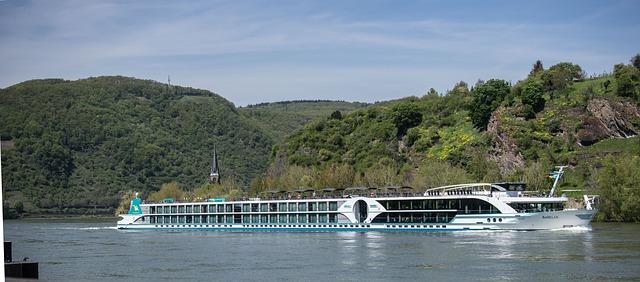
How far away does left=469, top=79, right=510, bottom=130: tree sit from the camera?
101875mm

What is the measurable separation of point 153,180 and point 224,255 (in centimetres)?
12585

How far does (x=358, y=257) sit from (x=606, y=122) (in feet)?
174

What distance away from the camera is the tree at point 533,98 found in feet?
320

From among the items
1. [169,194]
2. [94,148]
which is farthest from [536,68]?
[94,148]

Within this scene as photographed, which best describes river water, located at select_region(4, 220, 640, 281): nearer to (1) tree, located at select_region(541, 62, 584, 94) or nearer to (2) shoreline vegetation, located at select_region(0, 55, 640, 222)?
(2) shoreline vegetation, located at select_region(0, 55, 640, 222)

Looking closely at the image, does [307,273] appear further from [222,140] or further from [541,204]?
[222,140]

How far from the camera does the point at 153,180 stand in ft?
563

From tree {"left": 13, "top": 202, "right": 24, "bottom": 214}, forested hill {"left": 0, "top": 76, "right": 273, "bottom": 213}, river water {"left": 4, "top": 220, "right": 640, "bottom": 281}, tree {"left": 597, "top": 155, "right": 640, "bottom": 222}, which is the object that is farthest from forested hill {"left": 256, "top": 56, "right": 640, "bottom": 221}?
forested hill {"left": 0, "top": 76, "right": 273, "bottom": 213}

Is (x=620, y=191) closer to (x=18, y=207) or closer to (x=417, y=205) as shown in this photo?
(x=417, y=205)

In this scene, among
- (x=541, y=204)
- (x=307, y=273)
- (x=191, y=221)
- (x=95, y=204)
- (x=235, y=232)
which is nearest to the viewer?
(x=307, y=273)

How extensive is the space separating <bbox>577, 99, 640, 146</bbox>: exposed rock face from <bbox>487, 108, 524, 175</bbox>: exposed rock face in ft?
21.1

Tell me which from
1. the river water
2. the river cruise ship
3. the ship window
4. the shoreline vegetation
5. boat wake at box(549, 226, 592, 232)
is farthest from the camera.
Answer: the shoreline vegetation

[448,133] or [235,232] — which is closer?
[235,232]

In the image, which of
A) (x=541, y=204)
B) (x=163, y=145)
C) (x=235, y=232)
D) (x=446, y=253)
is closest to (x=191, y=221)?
(x=235, y=232)
